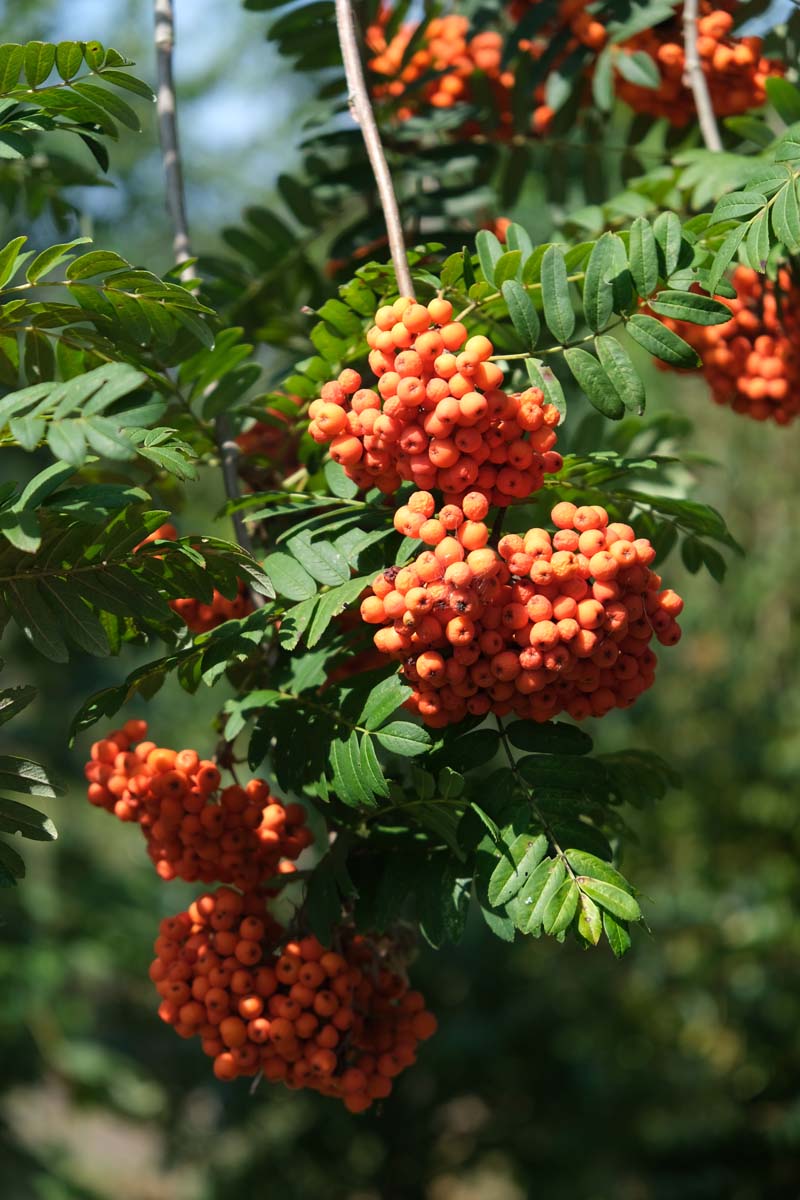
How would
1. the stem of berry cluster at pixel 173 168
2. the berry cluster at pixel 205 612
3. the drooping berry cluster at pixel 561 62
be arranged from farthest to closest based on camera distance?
the drooping berry cluster at pixel 561 62 → the stem of berry cluster at pixel 173 168 → the berry cluster at pixel 205 612

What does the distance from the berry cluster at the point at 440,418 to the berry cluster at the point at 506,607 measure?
5 centimetres

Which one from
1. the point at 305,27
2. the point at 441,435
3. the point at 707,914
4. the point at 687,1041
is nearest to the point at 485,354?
the point at 441,435

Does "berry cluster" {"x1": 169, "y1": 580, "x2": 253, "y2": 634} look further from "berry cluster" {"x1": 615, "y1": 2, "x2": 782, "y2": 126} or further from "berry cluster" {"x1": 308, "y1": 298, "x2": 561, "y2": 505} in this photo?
"berry cluster" {"x1": 615, "y1": 2, "x2": 782, "y2": 126}

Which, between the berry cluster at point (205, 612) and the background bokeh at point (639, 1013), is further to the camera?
the background bokeh at point (639, 1013)

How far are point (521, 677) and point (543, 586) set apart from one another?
0.32 ft

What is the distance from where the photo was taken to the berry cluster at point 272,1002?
4.79 feet

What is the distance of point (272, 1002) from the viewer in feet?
4.84

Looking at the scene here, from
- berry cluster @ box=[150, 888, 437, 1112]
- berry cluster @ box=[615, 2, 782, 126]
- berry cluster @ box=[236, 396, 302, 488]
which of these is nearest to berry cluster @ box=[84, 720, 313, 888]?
berry cluster @ box=[150, 888, 437, 1112]

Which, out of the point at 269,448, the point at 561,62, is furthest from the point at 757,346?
the point at 269,448

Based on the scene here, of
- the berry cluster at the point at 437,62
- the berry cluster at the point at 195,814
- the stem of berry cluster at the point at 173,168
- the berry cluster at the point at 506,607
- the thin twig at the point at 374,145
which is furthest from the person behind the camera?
the berry cluster at the point at 437,62

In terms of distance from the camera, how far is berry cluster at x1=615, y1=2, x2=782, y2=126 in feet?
6.56

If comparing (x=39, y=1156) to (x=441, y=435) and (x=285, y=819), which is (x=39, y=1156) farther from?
(x=441, y=435)

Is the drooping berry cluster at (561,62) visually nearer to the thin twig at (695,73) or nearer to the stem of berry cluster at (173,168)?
the thin twig at (695,73)

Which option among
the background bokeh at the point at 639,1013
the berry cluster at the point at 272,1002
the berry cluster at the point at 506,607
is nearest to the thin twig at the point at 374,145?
the berry cluster at the point at 506,607
